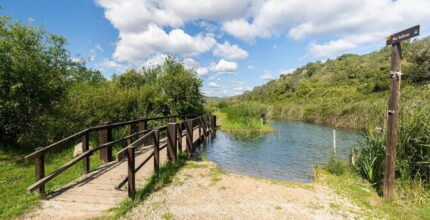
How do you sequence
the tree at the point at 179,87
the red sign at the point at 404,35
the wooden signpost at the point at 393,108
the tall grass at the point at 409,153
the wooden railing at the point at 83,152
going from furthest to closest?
1. the tree at the point at 179,87
2. the tall grass at the point at 409,153
3. the wooden signpost at the point at 393,108
4. the red sign at the point at 404,35
5. the wooden railing at the point at 83,152

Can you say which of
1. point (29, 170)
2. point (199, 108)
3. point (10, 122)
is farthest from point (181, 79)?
point (29, 170)

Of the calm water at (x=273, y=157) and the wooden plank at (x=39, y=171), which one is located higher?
the wooden plank at (x=39, y=171)

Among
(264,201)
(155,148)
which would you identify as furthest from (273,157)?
(155,148)

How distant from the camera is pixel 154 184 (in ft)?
16.8

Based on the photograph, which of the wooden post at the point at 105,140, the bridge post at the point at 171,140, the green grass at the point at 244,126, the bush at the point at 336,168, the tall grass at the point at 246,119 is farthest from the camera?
the tall grass at the point at 246,119

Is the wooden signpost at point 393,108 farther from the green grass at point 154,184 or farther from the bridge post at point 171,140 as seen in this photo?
the bridge post at point 171,140

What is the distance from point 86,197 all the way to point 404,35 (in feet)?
20.9

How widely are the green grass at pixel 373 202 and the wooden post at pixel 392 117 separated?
0.28 m

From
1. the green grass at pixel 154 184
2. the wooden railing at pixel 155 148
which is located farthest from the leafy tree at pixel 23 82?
the green grass at pixel 154 184

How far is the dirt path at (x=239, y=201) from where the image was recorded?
157 inches

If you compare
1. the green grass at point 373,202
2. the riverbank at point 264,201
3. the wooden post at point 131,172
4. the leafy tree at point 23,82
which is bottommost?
the green grass at point 373,202

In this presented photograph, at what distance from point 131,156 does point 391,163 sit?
5081mm

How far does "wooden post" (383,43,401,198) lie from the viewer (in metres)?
4.71

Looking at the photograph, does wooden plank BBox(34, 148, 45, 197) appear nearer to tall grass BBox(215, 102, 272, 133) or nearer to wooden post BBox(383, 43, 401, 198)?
wooden post BBox(383, 43, 401, 198)
